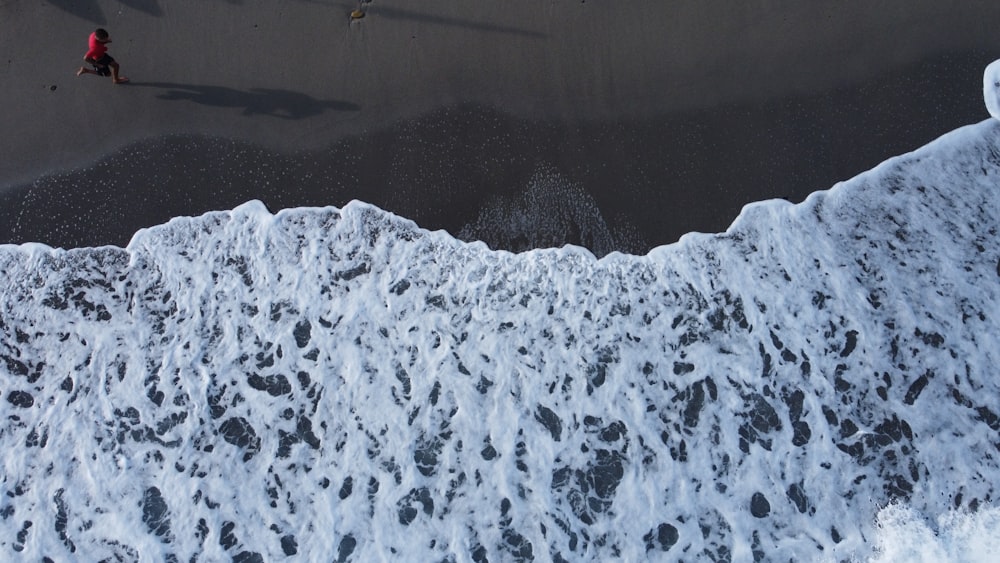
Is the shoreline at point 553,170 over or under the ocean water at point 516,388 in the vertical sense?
over

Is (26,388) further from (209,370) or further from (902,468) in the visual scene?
(902,468)

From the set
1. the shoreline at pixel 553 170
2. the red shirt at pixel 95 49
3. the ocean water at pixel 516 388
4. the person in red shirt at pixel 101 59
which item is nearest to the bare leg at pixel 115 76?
the person in red shirt at pixel 101 59

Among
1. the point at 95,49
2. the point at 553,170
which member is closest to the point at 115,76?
the point at 95,49

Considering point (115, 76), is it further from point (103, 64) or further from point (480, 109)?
point (480, 109)

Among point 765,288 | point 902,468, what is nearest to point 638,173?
point 765,288

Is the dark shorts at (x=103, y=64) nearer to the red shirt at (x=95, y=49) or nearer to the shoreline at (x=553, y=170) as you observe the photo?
the red shirt at (x=95, y=49)

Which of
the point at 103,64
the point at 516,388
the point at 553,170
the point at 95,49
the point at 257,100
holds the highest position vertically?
the point at 95,49

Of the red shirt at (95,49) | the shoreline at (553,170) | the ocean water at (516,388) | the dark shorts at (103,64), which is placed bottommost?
the ocean water at (516,388)
